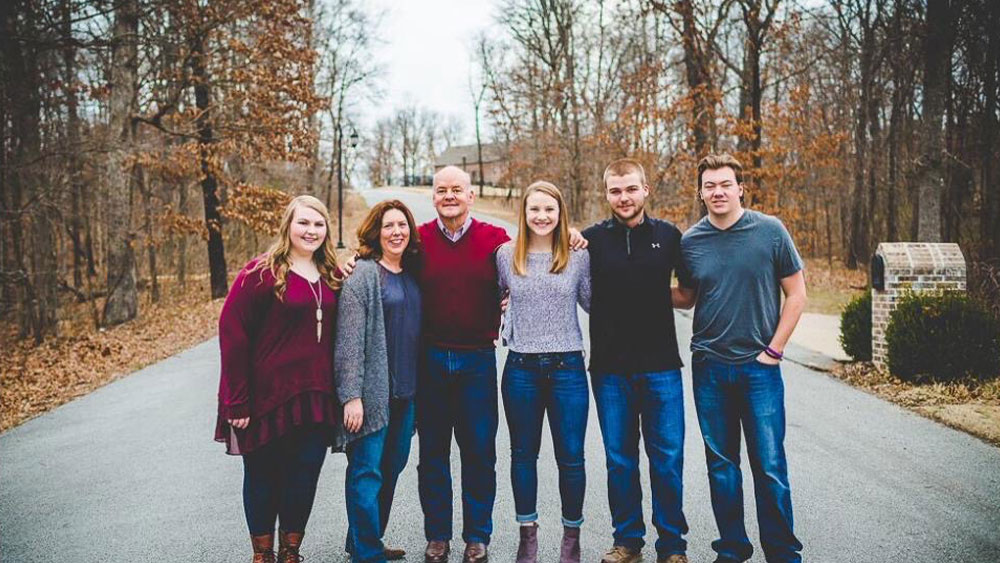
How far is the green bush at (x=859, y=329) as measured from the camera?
830cm

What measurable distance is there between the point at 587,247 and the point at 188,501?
3147mm

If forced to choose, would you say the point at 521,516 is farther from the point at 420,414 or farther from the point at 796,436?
the point at 796,436

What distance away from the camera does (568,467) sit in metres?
3.48

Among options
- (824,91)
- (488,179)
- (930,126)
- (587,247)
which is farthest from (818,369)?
(488,179)

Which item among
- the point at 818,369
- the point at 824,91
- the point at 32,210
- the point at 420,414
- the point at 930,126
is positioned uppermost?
the point at 824,91

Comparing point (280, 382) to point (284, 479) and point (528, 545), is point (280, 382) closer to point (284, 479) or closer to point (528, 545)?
point (284, 479)

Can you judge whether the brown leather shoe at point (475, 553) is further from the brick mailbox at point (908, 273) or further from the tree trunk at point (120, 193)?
the tree trunk at point (120, 193)

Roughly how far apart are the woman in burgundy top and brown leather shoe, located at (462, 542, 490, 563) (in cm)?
85

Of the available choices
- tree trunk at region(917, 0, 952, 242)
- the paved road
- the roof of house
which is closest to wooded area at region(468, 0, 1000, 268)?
tree trunk at region(917, 0, 952, 242)

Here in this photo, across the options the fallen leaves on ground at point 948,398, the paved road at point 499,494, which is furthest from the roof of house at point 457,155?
the paved road at point 499,494

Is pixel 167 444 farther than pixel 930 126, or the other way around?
pixel 930 126

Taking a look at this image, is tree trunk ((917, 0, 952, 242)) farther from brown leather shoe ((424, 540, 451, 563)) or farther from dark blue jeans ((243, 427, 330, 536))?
dark blue jeans ((243, 427, 330, 536))

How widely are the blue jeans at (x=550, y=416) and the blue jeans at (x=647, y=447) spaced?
14cm

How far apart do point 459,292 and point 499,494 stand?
1700 millimetres
